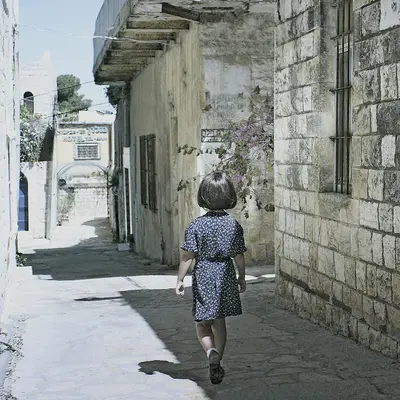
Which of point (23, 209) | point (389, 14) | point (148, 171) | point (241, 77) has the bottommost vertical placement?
point (23, 209)

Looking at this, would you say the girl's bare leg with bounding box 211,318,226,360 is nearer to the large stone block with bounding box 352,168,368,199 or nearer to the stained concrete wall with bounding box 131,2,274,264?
the large stone block with bounding box 352,168,368,199

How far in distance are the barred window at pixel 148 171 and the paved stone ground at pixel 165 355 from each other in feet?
17.9

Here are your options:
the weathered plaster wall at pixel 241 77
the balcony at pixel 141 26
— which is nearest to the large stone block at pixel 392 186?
the weathered plaster wall at pixel 241 77

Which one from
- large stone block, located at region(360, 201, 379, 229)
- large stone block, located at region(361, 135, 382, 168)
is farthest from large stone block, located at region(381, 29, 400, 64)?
large stone block, located at region(360, 201, 379, 229)

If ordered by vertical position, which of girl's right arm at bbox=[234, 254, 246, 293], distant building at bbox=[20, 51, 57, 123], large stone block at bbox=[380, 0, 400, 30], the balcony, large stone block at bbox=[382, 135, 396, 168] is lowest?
girl's right arm at bbox=[234, 254, 246, 293]

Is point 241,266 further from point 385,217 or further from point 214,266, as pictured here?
point 385,217

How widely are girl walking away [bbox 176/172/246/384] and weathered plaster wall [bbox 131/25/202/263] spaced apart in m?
5.73

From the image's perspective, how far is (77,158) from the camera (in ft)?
124

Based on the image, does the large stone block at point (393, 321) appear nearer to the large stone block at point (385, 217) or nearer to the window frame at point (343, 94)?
the large stone block at point (385, 217)

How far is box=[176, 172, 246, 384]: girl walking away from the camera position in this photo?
4738 millimetres

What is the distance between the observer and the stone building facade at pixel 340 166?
16.5 ft

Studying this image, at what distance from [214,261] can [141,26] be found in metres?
6.99

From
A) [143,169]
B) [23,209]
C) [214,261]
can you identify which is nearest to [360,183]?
[214,261]

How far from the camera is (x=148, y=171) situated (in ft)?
47.9
